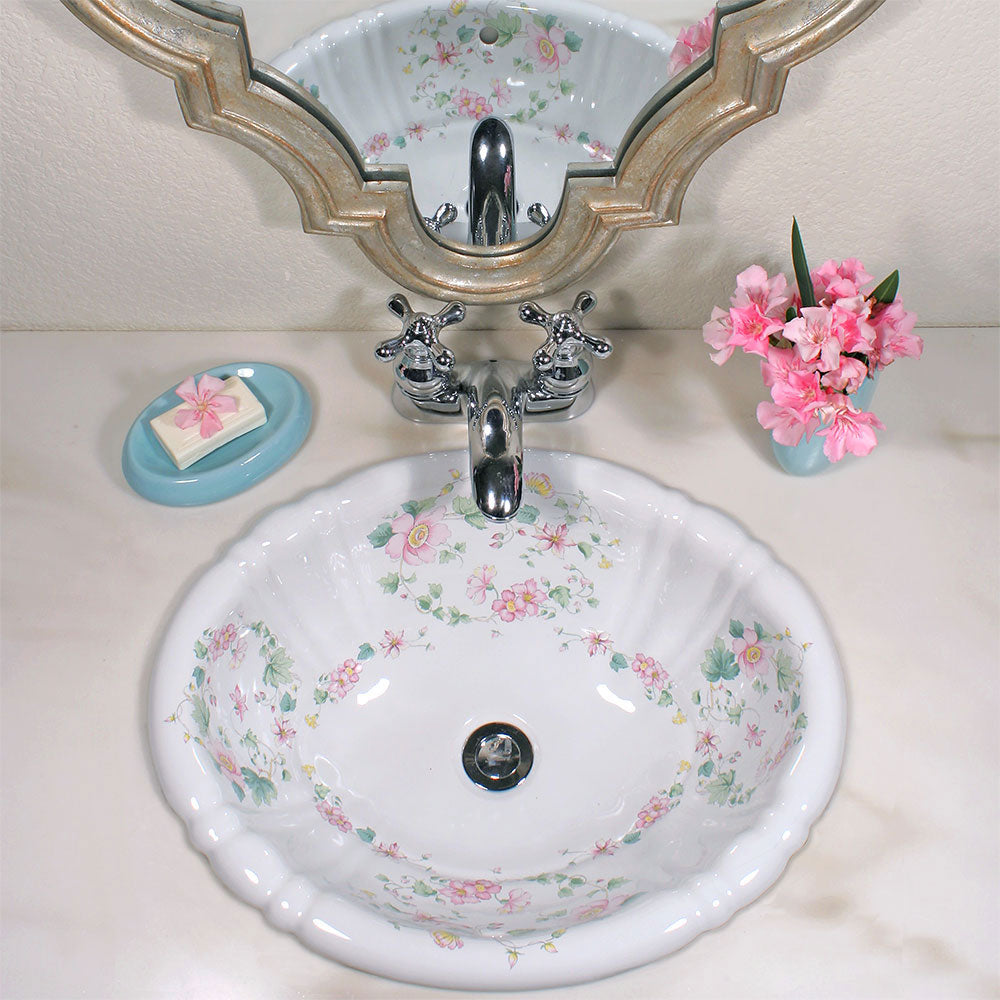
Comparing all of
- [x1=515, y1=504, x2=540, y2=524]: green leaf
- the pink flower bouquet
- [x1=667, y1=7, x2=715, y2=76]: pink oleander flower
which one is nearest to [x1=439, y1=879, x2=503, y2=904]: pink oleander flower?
[x1=515, y1=504, x2=540, y2=524]: green leaf

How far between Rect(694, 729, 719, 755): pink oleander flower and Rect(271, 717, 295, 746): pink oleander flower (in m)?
0.35

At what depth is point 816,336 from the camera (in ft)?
2.47

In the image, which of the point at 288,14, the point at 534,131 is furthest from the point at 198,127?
the point at 534,131

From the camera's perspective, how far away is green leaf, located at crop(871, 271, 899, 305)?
0.78 metres

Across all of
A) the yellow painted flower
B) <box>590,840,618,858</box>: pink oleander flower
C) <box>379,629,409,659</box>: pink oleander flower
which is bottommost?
<box>590,840,618,858</box>: pink oleander flower

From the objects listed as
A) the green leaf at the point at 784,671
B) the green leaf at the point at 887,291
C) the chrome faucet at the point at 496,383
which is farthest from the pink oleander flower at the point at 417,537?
the green leaf at the point at 887,291

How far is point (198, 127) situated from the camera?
2.47 feet

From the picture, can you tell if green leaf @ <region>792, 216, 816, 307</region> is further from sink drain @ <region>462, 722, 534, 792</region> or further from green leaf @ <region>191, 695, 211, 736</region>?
green leaf @ <region>191, 695, 211, 736</region>

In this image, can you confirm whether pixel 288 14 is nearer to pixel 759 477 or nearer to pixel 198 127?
pixel 198 127

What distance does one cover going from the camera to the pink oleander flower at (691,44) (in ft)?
2.35

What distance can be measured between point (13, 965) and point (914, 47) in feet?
3.13

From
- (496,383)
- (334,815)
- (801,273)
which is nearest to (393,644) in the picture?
(334,815)

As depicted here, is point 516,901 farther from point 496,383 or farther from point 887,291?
point 887,291

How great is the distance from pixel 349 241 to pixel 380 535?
10.7 inches
